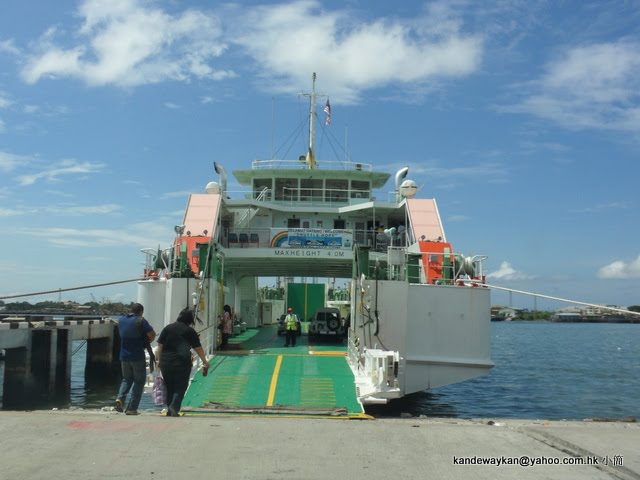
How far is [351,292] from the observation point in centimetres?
1817

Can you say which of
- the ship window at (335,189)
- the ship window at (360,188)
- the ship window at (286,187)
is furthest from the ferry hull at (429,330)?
the ship window at (286,187)

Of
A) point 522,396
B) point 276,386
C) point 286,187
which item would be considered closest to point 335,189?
point 286,187

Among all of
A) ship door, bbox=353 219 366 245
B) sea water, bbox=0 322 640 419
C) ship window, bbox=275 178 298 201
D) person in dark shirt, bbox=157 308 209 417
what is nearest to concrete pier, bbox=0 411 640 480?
person in dark shirt, bbox=157 308 209 417

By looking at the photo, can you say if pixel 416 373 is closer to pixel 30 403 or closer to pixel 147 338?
pixel 147 338

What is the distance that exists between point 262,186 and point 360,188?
3.87m

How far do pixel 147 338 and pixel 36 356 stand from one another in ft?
41.4

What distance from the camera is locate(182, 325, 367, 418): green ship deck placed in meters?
10.1

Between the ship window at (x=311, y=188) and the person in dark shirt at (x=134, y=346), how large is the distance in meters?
15.9

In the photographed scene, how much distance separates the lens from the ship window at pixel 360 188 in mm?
24141

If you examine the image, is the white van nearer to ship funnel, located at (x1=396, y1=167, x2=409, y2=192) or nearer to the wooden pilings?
ship funnel, located at (x1=396, y1=167, x2=409, y2=192)

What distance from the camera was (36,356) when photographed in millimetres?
19156

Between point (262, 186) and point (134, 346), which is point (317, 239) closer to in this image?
point (262, 186)

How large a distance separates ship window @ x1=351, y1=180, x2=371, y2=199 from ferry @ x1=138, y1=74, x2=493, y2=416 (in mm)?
41

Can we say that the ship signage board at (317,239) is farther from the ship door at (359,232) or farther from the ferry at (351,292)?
the ship door at (359,232)
